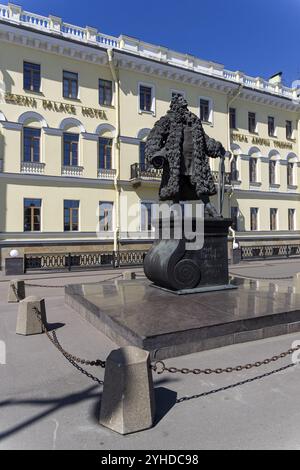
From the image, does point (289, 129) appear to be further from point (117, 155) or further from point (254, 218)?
point (117, 155)

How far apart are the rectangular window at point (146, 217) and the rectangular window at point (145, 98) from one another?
6.73 m

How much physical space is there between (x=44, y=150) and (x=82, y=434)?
19.5 meters

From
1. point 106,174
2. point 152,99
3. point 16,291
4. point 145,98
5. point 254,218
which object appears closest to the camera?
point 16,291

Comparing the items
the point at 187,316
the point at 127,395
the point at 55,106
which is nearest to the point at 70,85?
the point at 55,106

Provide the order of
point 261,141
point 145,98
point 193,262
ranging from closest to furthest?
1. point 193,262
2. point 145,98
3. point 261,141

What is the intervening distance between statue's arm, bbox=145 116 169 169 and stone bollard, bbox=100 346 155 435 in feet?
19.8

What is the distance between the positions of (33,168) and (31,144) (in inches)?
57.5

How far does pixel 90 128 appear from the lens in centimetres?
2180

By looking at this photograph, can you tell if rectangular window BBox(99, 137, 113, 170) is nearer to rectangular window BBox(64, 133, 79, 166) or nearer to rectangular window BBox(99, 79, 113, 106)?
rectangular window BBox(64, 133, 79, 166)

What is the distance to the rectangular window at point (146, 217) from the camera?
23.4m

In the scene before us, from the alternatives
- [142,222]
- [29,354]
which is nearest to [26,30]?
[142,222]

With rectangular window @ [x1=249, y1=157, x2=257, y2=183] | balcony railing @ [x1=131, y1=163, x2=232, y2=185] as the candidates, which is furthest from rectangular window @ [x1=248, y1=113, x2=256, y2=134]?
balcony railing @ [x1=131, y1=163, x2=232, y2=185]

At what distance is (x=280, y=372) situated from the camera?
4238 millimetres

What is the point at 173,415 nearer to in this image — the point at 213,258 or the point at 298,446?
the point at 298,446
